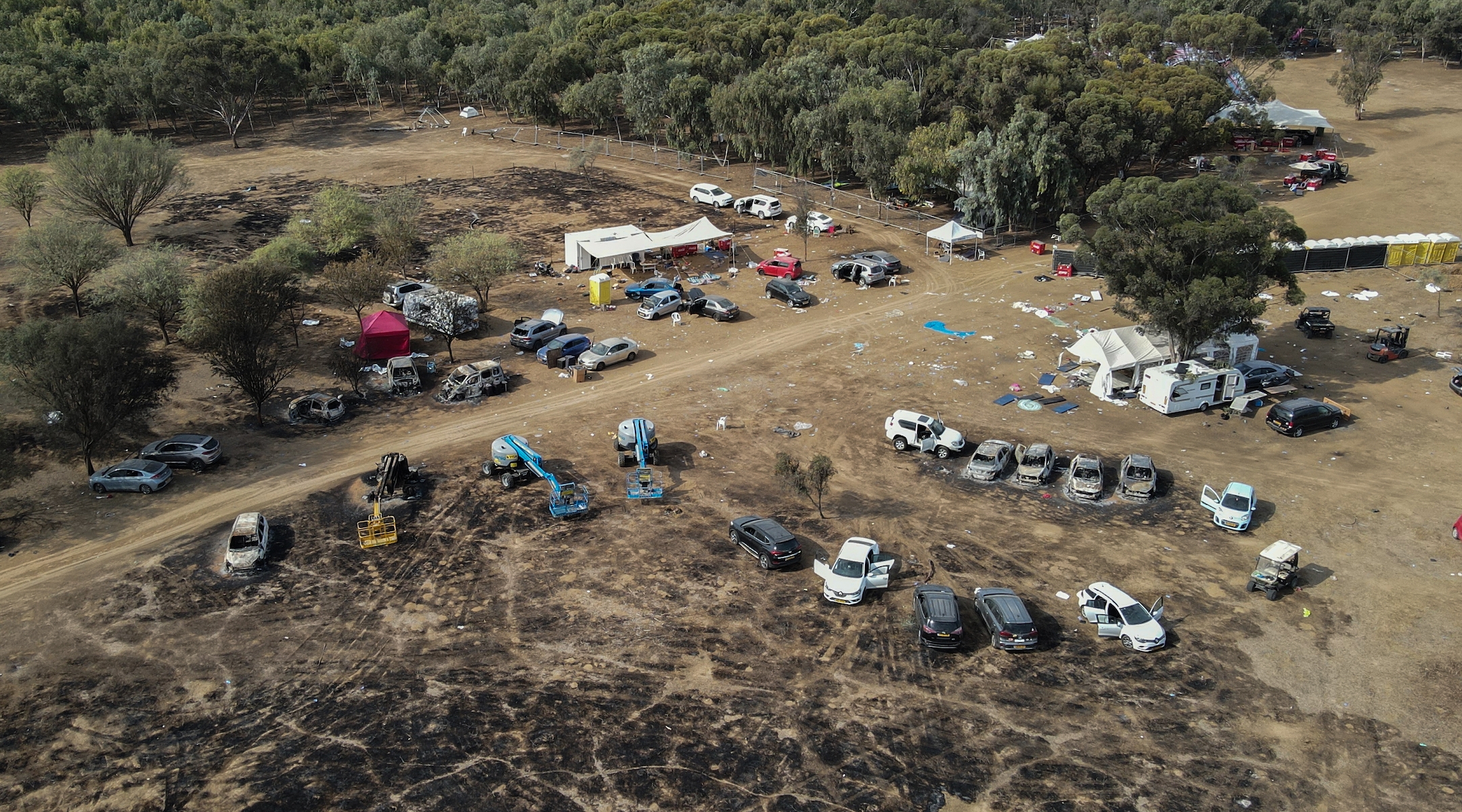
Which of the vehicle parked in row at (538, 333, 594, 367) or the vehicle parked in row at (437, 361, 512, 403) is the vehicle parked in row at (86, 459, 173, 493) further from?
the vehicle parked in row at (538, 333, 594, 367)

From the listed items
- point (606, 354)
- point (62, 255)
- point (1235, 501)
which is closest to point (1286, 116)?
point (1235, 501)

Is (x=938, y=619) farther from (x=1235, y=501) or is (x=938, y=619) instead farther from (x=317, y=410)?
(x=317, y=410)

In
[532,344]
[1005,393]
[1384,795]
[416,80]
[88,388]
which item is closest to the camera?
[1384,795]

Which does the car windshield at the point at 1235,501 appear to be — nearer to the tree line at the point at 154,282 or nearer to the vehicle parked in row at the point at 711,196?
the tree line at the point at 154,282

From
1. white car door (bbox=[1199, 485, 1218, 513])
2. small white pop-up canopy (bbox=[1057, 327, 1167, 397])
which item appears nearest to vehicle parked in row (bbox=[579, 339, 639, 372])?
small white pop-up canopy (bbox=[1057, 327, 1167, 397])

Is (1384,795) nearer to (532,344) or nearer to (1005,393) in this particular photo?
(1005,393)

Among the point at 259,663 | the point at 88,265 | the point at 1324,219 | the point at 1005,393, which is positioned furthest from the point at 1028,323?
the point at 88,265

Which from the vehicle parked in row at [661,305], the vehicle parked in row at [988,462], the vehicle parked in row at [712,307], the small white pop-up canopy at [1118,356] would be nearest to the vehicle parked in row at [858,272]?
the vehicle parked in row at [712,307]
